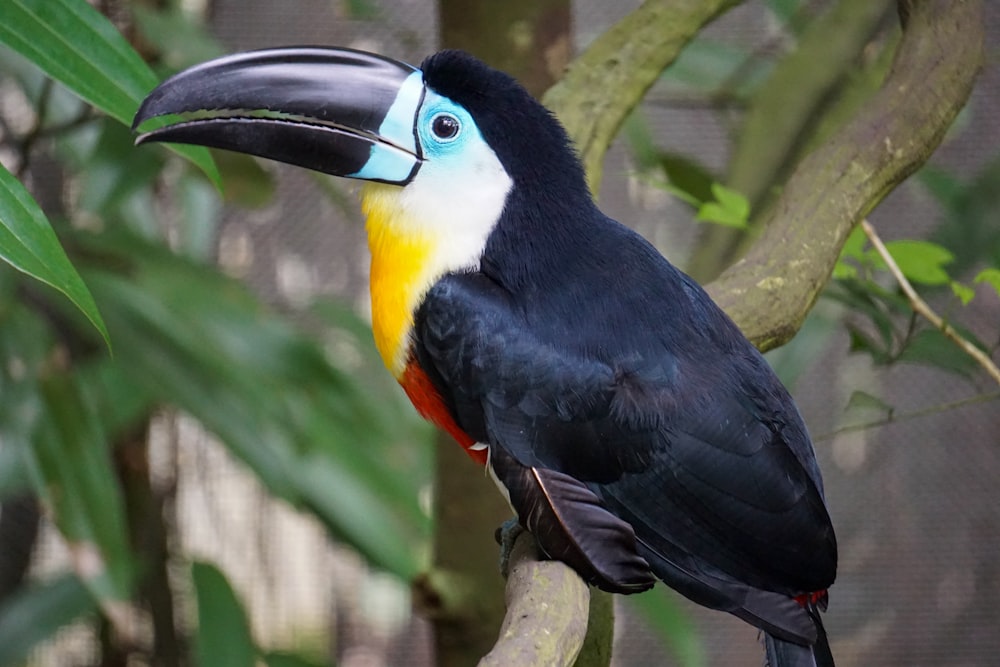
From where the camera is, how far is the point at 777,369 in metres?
1.64

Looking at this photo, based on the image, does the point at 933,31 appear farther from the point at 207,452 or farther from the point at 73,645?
the point at 73,645

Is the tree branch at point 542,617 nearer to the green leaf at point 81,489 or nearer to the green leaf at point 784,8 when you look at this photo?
the green leaf at point 81,489

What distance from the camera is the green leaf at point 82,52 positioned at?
2.94 feet

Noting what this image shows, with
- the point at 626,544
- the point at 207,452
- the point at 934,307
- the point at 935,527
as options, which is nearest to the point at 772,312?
the point at 626,544

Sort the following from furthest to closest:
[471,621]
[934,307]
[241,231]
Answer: [241,231] → [934,307] → [471,621]

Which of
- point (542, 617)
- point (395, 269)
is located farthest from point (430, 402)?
point (542, 617)

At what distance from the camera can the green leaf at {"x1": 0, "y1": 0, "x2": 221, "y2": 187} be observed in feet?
2.94

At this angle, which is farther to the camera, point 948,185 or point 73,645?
point 73,645

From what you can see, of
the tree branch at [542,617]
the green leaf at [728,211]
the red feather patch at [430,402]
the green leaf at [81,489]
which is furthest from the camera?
the green leaf at [81,489]

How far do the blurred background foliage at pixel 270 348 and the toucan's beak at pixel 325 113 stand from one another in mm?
304

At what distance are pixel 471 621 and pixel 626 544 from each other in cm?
54

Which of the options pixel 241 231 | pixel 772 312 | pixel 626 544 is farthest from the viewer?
pixel 241 231

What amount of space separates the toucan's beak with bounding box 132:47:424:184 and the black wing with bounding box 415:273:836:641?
200mm

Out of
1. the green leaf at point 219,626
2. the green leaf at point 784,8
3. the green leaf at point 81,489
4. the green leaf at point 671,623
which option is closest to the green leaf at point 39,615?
the green leaf at point 219,626
